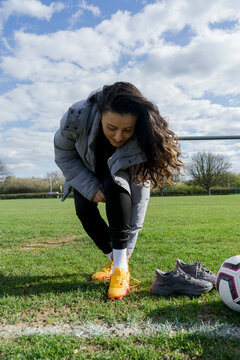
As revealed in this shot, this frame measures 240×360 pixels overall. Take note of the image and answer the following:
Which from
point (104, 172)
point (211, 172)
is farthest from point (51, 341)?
point (211, 172)

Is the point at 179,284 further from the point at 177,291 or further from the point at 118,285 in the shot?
the point at 118,285

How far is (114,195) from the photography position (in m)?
2.49

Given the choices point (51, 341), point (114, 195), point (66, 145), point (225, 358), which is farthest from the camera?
point (66, 145)

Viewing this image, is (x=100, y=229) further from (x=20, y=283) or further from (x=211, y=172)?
(x=211, y=172)

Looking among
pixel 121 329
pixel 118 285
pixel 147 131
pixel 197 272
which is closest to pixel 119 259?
pixel 118 285

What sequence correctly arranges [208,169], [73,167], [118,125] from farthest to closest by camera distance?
1. [208,169]
2. [73,167]
3. [118,125]

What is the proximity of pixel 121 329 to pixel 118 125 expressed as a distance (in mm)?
1405

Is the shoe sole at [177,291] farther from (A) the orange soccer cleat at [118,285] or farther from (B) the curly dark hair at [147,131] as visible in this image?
(B) the curly dark hair at [147,131]

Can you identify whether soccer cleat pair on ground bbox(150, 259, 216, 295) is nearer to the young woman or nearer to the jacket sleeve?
the young woman

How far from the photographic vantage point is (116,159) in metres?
2.49

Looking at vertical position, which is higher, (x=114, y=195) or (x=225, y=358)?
(x=114, y=195)

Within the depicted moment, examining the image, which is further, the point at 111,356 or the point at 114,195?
the point at 114,195

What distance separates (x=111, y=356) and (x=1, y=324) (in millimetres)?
839

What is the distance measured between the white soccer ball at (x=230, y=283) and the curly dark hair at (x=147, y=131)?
0.93m
